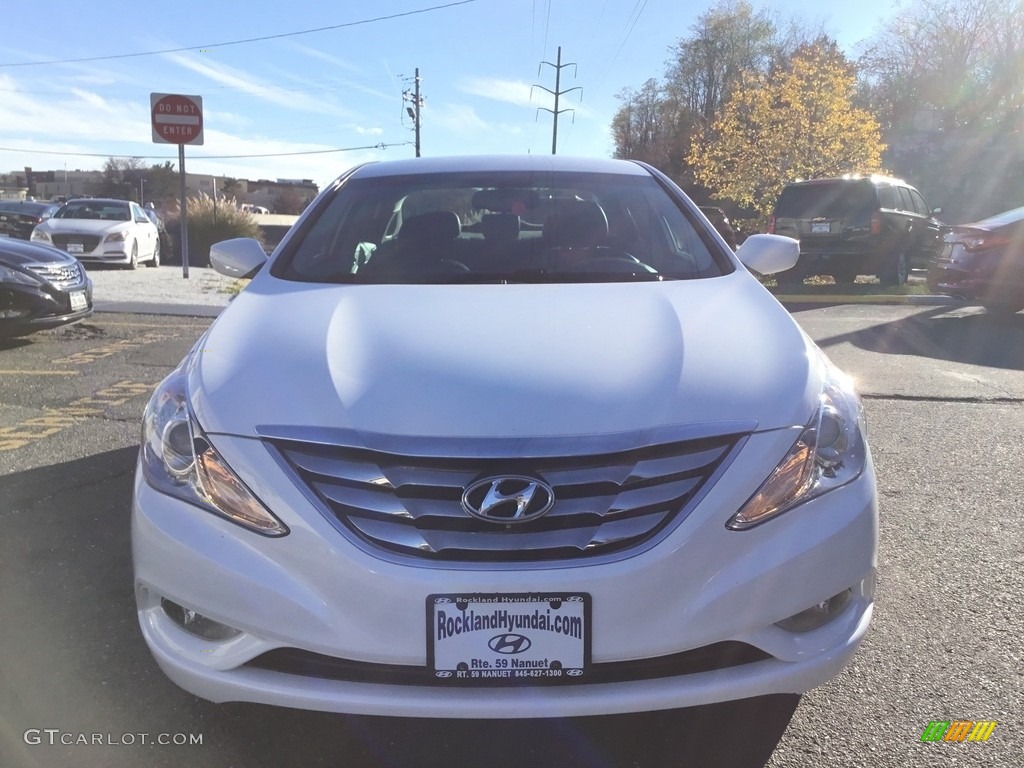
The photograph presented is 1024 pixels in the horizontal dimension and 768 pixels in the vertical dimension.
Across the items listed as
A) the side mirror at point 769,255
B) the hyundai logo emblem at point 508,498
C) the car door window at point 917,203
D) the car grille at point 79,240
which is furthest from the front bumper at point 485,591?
the car grille at point 79,240

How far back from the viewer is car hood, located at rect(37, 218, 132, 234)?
1403 centimetres

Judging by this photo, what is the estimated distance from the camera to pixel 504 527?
176cm

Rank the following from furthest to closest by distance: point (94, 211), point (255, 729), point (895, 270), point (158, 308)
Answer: point (94, 211)
point (895, 270)
point (158, 308)
point (255, 729)

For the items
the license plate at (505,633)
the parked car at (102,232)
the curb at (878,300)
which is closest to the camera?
the license plate at (505,633)

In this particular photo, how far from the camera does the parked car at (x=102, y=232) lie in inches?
552

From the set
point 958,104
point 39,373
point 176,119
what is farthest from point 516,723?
point 958,104

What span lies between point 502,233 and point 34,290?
5157 mm

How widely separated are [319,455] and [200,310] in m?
8.56

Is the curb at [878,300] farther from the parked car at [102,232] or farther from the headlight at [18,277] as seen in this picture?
the parked car at [102,232]

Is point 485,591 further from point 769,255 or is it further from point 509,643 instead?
point 769,255

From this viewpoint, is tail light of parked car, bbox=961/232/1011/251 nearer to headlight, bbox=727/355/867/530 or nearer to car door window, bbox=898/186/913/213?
car door window, bbox=898/186/913/213

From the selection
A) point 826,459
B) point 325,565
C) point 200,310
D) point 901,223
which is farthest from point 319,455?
point 901,223

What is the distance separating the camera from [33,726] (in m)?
2.19

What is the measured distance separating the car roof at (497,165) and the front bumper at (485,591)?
77.5 inches
